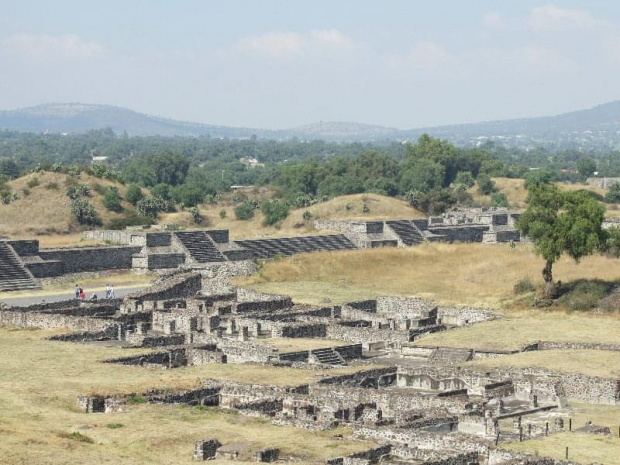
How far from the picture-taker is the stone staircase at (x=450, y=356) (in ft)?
140

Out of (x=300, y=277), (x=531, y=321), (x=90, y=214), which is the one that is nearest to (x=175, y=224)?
(x=90, y=214)

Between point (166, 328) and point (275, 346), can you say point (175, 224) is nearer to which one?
point (166, 328)

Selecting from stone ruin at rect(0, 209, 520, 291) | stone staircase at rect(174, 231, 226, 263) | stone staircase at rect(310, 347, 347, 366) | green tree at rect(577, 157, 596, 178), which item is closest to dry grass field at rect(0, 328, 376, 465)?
stone staircase at rect(310, 347, 347, 366)

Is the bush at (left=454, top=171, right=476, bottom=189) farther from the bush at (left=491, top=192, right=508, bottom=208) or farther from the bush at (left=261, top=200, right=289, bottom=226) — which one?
the bush at (left=261, top=200, right=289, bottom=226)

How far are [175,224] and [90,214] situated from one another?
5.79 meters

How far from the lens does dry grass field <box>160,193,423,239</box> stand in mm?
91375

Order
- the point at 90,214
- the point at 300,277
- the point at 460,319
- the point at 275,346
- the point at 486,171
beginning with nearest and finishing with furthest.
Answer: the point at 275,346 → the point at 460,319 → the point at 300,277 → the point at 90,214 → the point at 486,171

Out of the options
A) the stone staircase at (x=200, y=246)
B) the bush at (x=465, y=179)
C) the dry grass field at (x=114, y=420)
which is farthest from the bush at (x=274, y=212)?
the dry grass field at (x=114, y=420)

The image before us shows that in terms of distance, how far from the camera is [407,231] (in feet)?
267

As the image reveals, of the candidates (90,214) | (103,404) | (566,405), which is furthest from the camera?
(90,214)

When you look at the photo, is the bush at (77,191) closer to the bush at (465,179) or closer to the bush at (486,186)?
the bush at (486,186)

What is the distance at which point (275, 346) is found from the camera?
141 feet

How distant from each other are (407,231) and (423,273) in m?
14.9

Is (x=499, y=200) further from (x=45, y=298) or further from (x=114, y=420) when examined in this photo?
(x=114, y=420)
